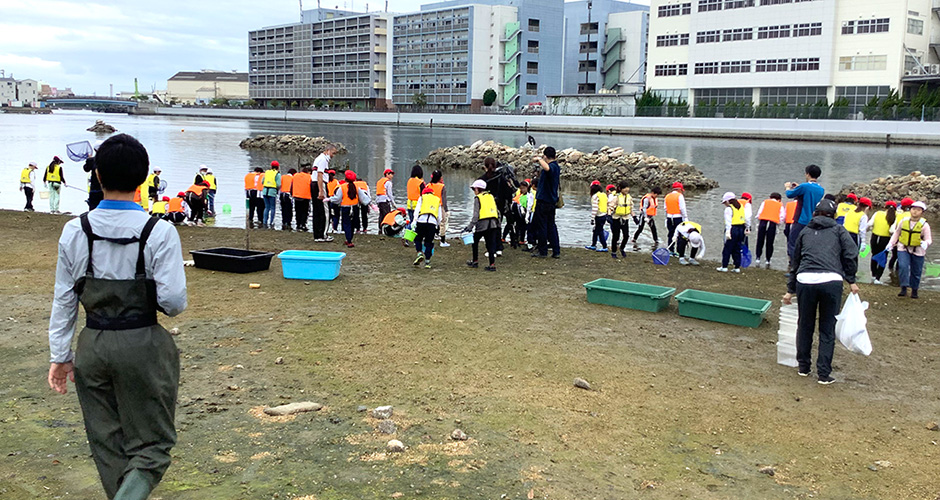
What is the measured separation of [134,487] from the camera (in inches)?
149

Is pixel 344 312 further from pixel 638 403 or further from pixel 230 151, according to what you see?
pixel 230 151

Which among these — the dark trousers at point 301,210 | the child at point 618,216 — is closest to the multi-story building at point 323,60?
the dark trousers at point 301,210

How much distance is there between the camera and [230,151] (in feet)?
199

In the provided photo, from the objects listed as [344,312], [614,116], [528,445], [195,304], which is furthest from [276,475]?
[614,116]

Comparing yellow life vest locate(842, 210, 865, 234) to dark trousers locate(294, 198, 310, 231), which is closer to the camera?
yellow life vest locate(842, 210, 865, 234)

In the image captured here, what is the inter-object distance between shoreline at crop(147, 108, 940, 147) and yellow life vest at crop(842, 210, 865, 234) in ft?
213

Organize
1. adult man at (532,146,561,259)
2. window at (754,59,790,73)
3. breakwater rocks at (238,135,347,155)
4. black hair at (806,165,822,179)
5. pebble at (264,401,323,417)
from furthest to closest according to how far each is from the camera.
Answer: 1. window at (754,59,790,73)
2. breakwater rocks at (238,135,347,155)
3. adult man at (532,146,561,259)
4. black hair at (806,165,822,179)
5. pebble at (264,401,323,417)

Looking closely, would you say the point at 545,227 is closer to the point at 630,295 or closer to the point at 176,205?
the point at 630,295

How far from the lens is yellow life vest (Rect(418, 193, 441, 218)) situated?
1279 cm

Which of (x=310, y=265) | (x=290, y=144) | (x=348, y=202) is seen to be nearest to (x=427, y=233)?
(x=310, y=265)

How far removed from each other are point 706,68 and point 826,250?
88111mm

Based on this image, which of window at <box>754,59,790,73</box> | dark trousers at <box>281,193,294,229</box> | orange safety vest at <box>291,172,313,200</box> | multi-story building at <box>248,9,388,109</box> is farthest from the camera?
multi-story building at <box>248,9,388,109</box>

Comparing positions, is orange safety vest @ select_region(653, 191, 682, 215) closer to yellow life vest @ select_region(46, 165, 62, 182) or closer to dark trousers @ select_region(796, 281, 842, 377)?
dark trousers @ select_region(796, 281, 842, 377)

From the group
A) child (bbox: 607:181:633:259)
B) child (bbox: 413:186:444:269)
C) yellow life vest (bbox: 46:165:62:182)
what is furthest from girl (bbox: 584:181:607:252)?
yellow life vest (bbox: 46:165:62:182)
